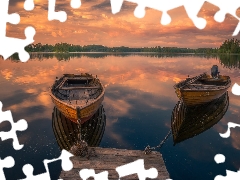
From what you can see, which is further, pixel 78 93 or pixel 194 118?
pixel 78 93

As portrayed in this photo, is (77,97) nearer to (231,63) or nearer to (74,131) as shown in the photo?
(74,131)

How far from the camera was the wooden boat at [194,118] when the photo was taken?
17281 mm

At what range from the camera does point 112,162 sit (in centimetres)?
994

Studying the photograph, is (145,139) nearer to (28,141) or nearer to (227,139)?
(227,139)

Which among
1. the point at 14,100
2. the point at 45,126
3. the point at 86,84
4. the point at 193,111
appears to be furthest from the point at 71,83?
the point at 193,111

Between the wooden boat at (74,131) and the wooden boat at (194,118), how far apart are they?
18.6ft

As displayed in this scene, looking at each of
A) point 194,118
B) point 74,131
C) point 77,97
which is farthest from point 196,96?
point 74,131

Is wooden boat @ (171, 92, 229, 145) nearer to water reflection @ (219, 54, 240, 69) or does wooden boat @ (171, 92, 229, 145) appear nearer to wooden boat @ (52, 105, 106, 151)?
wooden boat @ (52, 105, 106, 151)

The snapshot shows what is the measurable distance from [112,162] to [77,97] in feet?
31.1

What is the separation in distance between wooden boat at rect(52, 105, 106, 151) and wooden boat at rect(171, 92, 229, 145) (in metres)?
5.68

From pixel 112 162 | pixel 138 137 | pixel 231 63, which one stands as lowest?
pixel 231 63

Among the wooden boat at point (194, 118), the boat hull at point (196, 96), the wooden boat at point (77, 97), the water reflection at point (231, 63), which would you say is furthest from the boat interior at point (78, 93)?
the water reflection at point (231, 63)

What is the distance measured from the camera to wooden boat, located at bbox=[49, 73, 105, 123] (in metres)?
14.7

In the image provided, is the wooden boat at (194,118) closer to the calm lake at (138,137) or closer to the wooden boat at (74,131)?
the calm lake at (138,137)
